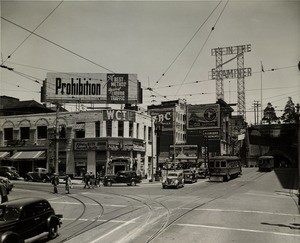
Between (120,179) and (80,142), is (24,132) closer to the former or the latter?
(80,142)

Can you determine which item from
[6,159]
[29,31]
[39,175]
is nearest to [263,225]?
[29,31]

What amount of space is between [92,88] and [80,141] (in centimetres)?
831

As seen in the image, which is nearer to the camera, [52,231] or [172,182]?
[52,231]

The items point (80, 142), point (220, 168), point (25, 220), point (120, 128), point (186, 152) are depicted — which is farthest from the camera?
point (186, 152)

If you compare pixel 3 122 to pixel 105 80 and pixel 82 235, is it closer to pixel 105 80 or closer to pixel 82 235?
pixel 105 80

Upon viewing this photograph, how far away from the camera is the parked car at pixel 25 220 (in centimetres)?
1077

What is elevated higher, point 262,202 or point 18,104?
point 18,104

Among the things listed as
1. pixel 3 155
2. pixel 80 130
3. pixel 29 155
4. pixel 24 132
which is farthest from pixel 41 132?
pixel 80 130

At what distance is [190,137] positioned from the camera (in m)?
87.8

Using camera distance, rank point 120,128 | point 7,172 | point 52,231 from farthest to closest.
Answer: point 120,128 → point 7,172 → point 52,231

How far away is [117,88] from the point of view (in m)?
50.5

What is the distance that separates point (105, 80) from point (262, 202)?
1277 inches

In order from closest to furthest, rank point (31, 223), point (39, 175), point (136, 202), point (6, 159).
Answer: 1. point (31, 223)
2. point (136, 202)
3. point (39, 175)
4. point (6, 159)

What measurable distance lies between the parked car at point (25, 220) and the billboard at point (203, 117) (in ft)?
248
